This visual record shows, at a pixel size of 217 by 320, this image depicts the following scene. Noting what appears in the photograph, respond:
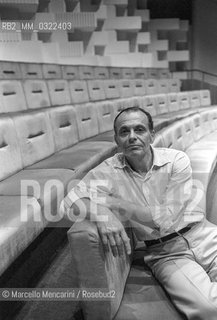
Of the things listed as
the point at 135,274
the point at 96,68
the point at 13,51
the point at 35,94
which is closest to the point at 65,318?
the point at 135,274

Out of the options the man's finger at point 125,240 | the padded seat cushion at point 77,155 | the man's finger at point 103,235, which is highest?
the man's finger at point 103,235

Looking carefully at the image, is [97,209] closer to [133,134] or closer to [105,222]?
[105,222]

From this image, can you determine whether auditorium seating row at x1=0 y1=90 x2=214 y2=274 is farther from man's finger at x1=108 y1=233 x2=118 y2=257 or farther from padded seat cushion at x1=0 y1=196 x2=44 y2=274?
man's finger at x1=108 y1=233 x2=118 y2=257

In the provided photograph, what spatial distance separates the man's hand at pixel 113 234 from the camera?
43 cm

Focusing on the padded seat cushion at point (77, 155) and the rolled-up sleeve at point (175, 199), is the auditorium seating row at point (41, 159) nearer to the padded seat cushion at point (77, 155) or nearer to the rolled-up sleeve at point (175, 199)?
the padded seat cushion at point (77, 155)

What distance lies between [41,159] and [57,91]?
460 mm

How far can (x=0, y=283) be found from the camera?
682 mm

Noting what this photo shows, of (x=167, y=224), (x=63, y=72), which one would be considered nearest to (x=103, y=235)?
(x=167, y=224)

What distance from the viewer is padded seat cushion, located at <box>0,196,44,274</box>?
1.69 feet

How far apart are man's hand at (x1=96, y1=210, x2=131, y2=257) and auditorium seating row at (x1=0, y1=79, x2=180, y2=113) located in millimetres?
679

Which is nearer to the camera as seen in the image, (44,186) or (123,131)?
(123,131)

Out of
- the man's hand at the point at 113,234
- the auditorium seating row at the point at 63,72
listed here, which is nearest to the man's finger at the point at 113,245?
the man's hand at the point at 113,234

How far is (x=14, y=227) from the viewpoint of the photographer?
0.54m

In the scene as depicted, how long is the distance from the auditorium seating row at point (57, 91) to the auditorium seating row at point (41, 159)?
120 mm
